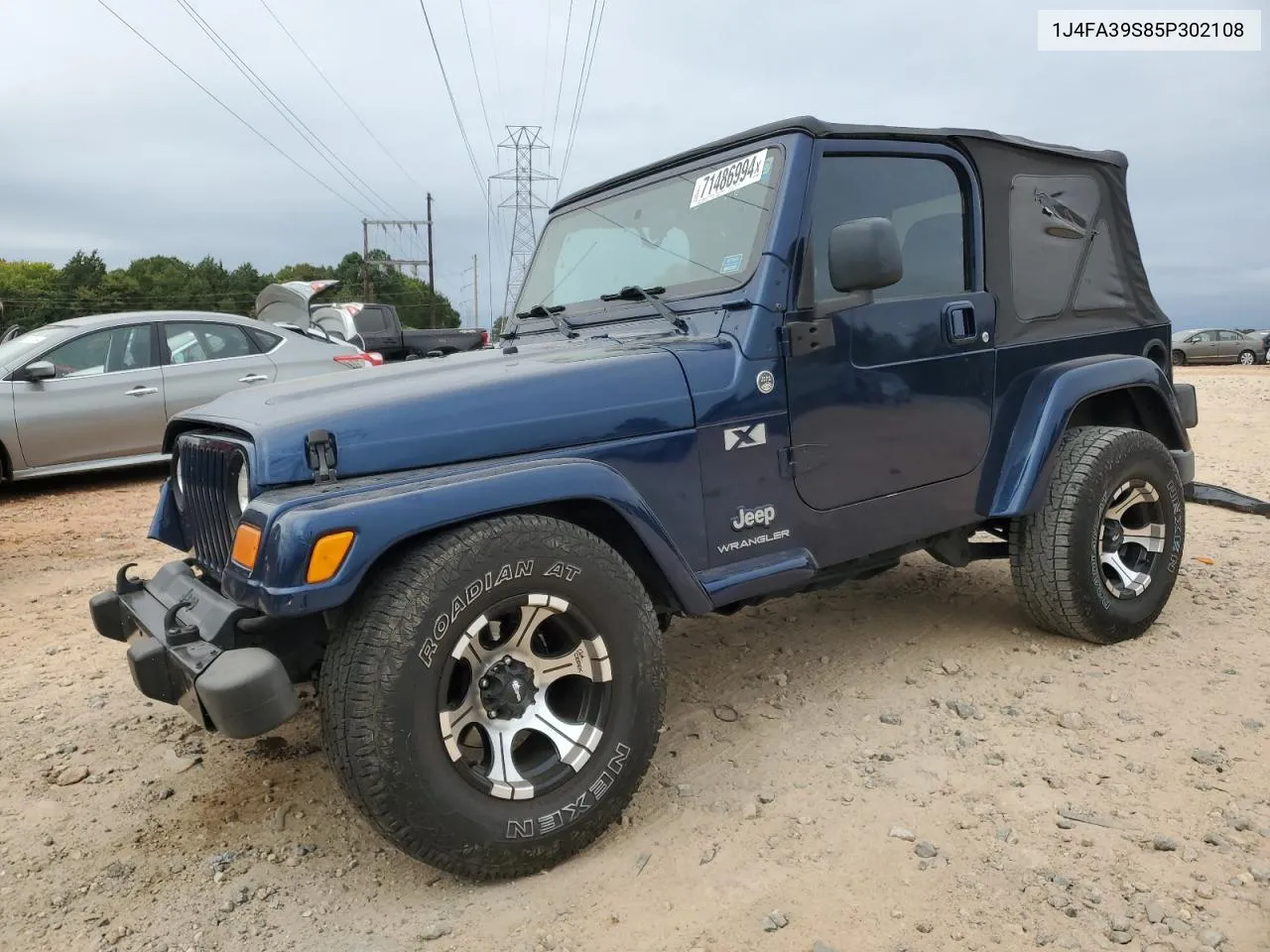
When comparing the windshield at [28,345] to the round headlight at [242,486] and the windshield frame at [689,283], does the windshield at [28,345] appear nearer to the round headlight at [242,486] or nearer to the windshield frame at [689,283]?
the windshield frame at [689,283]

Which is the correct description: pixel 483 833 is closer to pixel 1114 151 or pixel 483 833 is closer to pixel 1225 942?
pixel 1225 942

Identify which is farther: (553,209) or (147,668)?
(553,209)

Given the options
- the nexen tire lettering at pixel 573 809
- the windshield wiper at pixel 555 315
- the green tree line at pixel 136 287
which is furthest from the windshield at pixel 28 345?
the green tree line at pixel 136 287

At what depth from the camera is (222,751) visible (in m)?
3.21

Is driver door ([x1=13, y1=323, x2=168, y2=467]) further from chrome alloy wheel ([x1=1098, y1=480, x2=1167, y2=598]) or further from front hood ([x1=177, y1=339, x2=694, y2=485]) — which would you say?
chrome alloy wheel ([x1=1098, y1=480, x2=1167, y2=598])

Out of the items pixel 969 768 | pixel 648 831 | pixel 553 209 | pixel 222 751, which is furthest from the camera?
pixel 553 209

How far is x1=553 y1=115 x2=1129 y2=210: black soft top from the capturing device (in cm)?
313

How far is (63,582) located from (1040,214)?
551 centimetres

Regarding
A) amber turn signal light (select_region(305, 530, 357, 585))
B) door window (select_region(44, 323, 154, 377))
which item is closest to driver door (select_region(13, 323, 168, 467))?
door window (select_region(44, 323, 154, 377))

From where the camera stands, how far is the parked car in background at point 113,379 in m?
7.42

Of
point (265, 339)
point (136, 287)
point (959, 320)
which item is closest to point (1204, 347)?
point (265, 339)

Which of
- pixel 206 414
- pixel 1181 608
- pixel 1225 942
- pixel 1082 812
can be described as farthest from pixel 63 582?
pixel 1181 608

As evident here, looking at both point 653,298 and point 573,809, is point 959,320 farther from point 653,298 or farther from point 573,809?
point 573,809

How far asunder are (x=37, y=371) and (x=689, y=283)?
6.57m
